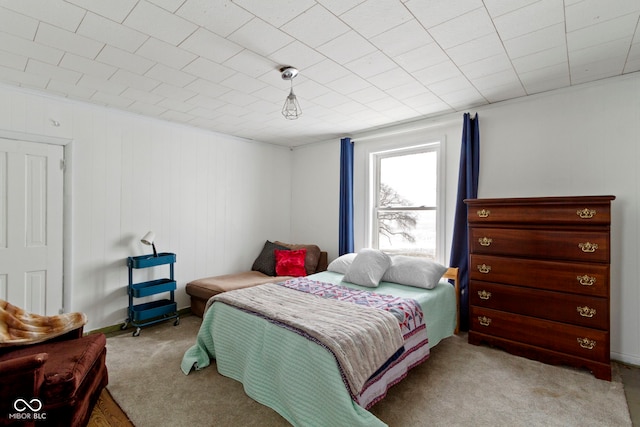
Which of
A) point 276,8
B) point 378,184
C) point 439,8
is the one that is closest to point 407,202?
point 378,184

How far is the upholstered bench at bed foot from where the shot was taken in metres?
3.69

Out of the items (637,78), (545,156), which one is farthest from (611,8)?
(545,156)

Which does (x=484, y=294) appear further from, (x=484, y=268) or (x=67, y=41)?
(x=67, y=41)

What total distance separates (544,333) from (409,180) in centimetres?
226

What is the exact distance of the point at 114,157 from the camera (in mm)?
3486

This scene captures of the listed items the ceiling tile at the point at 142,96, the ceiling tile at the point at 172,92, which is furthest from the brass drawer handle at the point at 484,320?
the ceiling tile at the point at 142,96

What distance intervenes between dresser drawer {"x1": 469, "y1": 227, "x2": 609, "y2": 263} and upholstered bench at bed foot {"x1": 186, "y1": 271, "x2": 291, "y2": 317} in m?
2.55

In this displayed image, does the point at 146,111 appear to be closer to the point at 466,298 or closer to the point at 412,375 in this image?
the point at 412,375

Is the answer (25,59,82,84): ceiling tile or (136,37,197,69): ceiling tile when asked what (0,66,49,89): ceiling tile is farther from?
(136,37,197,69): ceiling tile

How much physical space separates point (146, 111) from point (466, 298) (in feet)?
13.9

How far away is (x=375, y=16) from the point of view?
1.84 metres

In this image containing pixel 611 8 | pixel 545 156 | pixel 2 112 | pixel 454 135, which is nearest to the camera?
pixel 611 8

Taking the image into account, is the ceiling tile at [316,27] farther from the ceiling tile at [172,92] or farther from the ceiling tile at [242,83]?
the ceiling tile at [172,92]

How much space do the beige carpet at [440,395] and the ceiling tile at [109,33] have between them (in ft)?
8.24
